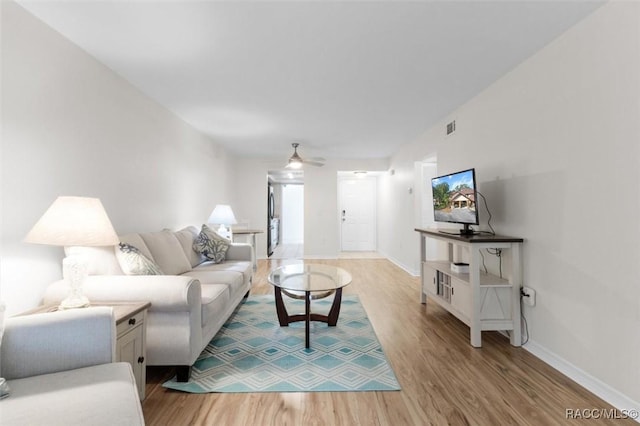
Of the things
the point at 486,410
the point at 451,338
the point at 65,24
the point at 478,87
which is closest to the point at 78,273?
the point at 65,24

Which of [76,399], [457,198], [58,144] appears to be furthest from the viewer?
[457,198]

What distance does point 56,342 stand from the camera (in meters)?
1.22

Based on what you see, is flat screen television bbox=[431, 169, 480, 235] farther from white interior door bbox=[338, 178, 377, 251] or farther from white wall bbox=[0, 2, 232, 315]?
white interior door bbox=[338, 178, 377, 251]

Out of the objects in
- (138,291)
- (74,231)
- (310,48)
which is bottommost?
(138,291)

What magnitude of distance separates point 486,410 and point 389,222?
5.19 m

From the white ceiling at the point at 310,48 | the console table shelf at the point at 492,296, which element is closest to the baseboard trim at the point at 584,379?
the console table shelf at the point at 492,296

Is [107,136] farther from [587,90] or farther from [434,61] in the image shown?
[587,90]

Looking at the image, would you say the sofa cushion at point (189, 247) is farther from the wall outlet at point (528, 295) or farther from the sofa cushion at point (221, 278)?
the wall outlet at point (528, 295)

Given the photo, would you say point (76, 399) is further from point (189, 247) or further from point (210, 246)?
point (210, 246)

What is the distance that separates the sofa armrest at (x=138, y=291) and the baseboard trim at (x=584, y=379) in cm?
256

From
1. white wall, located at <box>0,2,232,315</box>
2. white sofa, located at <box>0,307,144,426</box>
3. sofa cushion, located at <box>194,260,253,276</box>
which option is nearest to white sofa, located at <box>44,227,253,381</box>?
white wall, located at <box>0,2,232,315</box>

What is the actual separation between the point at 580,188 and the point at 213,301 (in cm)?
268

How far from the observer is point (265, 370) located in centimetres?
210

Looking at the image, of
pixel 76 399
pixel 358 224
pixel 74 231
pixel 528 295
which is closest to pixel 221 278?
pixel 74 231
